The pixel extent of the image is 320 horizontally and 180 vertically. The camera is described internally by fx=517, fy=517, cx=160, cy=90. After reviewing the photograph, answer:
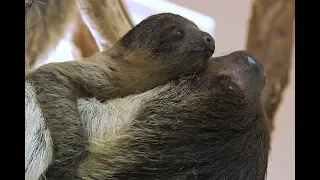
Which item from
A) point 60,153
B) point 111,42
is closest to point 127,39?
point 111,42

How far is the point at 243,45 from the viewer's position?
1255 millimetres

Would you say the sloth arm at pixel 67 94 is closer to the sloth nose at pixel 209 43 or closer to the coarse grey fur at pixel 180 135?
the coarse grey fur at pixel 180 135

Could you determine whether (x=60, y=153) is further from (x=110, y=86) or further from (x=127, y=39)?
(x=127, y=39)

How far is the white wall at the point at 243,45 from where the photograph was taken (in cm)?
125

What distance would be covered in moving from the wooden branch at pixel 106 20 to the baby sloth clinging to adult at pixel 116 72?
0.30 ft

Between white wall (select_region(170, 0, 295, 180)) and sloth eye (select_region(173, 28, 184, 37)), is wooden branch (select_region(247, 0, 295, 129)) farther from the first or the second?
sloth eye (select_region(173, 28, 184, 37))

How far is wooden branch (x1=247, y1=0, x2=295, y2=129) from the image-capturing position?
126 cm

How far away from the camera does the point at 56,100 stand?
967 mm

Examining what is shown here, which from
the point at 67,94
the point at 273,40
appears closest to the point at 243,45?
the point at 273,40

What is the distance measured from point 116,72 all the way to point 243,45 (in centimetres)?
34

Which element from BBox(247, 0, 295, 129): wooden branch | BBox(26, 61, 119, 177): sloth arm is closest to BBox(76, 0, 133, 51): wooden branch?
BBox(26, 61, 119, 177): sloth arm

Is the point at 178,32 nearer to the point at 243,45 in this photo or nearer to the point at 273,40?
the point at 243,45

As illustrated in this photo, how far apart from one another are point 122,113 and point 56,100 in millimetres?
126

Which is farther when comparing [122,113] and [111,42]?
[111,42]
